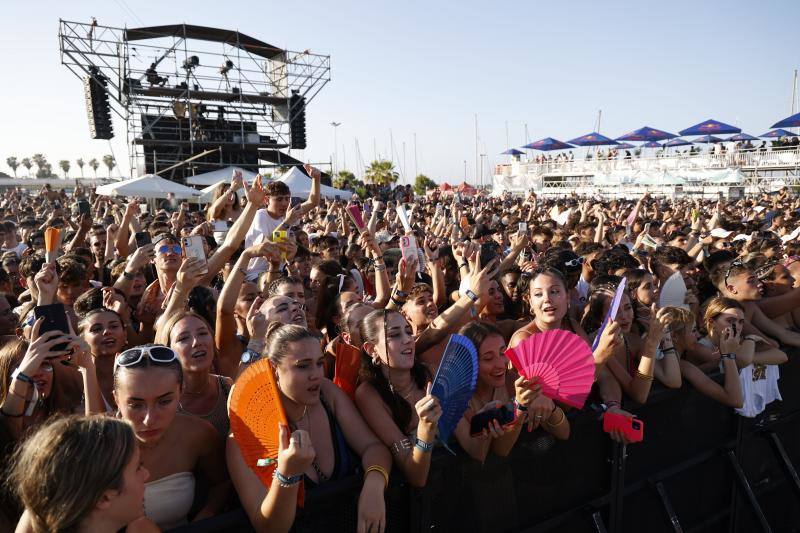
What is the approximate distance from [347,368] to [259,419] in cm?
107

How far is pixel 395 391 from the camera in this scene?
300 centimetres

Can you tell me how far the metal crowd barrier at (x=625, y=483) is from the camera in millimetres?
2549

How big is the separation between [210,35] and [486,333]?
2950cm

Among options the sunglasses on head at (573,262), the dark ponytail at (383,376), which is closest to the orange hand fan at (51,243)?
the dark ponytail at (383,376)

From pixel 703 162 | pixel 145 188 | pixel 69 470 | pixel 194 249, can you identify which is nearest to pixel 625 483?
pixel 69 470

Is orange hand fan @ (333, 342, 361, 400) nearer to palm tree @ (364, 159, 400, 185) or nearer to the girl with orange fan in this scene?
the girl with orange fan

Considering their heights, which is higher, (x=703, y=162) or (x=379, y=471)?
(x=703, y=162)

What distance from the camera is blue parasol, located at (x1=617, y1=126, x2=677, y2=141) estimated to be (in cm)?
3931

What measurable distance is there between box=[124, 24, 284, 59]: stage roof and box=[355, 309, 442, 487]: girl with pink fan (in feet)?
90.1

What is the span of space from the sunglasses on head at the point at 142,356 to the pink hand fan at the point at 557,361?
1.51 meters

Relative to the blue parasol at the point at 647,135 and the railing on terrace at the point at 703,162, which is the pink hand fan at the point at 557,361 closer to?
the railing on terrace at the point at 703,162

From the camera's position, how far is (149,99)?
26625mm

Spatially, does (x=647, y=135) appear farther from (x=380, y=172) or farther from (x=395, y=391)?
(x=395, y=391)

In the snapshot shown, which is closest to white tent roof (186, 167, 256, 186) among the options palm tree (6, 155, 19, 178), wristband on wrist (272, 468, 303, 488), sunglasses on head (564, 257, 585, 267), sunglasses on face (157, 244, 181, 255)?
sunglasses on face (157, 244, 181, 255)
